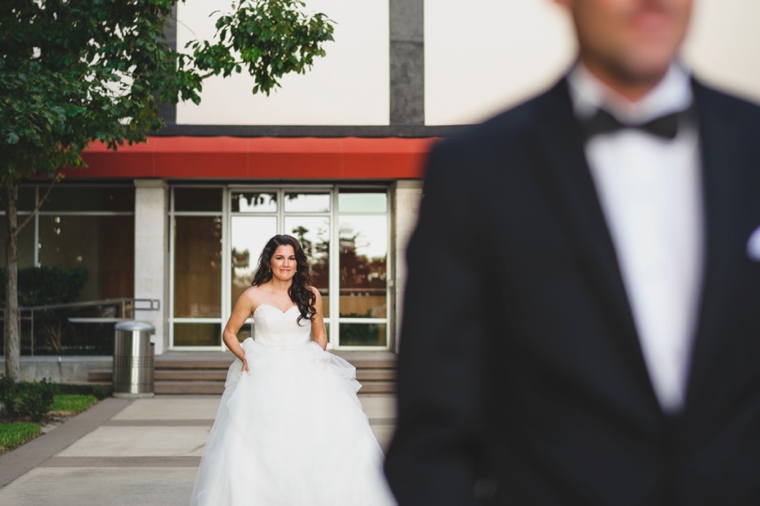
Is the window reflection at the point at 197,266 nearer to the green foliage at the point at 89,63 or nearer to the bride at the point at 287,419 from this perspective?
the green foliage at the point at 89,63

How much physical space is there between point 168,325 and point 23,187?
13.4 ft

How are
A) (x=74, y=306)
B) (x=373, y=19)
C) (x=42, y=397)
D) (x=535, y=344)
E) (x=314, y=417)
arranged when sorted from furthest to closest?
(x=373, y=19), (x=74, y=306), (x=42, y=397), (x=314, y=417), (x=535, y=344)

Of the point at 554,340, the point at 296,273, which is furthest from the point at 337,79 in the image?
the point at 554,340

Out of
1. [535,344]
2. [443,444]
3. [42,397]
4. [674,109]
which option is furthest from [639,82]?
[42,397]

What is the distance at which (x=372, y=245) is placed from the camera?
1998 cm

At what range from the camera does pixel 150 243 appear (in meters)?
18.7

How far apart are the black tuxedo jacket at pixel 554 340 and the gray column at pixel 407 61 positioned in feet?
59.1

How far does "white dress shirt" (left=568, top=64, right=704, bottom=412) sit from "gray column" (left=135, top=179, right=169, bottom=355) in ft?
58.6

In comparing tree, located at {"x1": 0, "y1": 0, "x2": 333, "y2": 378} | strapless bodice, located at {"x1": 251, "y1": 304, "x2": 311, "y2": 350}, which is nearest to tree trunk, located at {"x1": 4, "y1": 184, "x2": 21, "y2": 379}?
tree, located at {"x1": 0, "y1": 0, "x2": 333, "y2": 378}

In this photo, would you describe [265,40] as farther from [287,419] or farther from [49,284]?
[49,284]

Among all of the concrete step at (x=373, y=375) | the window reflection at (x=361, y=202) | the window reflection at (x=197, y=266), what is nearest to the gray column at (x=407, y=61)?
the window reflection at (x=361, y=202)

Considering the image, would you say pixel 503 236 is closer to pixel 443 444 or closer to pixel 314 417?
pixel 443 444

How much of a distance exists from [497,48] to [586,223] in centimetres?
1899

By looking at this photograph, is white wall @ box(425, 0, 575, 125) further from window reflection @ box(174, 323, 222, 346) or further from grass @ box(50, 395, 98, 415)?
grass @ box(50, 395, 98, 415)
